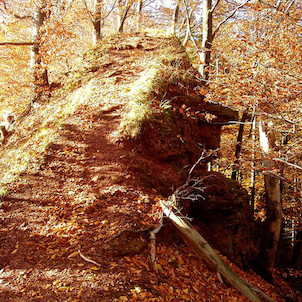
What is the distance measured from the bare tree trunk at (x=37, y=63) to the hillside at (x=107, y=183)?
0.89m

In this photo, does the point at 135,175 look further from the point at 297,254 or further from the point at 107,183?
the point at 297,254

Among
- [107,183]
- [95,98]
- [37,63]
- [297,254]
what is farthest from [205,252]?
[37,63]

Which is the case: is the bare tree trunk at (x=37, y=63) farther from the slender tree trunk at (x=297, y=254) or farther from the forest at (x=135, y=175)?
the slender tree trunk at (x=297, y=254)

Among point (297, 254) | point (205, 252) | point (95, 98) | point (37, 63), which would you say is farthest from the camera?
point (297, 254)

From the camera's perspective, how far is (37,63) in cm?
1051

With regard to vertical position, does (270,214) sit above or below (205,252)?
below

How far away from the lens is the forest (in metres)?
4.68

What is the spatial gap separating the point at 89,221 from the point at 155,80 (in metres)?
5.67

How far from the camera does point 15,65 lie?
1327 centimetres

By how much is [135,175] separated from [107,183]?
2.69ft

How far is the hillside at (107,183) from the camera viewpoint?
14.2 ft

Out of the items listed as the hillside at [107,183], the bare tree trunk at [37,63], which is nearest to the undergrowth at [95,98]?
the hillside at [107,183]

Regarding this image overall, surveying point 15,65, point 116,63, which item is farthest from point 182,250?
point 15,65

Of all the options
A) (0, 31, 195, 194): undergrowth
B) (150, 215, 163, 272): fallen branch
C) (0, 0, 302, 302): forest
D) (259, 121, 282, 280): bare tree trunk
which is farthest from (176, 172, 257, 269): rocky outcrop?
(0, 31, 195, 194): undergrowth
